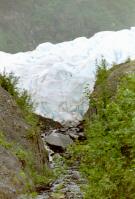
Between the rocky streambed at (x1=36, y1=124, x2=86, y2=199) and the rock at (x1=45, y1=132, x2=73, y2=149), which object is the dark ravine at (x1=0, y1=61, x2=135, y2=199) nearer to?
the rocky streambed at (x1=36, y1=124, x2=86, y2=199)

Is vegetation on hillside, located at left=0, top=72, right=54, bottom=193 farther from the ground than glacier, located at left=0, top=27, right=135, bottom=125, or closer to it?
closer to it

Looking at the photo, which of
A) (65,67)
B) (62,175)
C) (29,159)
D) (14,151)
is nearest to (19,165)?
(14,151)

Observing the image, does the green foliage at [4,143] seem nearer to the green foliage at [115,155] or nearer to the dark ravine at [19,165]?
the dark ravine at [19,165]

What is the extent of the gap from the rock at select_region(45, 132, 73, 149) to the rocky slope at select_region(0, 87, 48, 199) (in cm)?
626

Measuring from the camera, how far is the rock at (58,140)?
26703mm

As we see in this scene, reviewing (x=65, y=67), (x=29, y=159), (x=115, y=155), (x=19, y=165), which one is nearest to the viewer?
(x=115, y=155)

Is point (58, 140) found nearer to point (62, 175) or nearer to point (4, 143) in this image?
point (62, 175)

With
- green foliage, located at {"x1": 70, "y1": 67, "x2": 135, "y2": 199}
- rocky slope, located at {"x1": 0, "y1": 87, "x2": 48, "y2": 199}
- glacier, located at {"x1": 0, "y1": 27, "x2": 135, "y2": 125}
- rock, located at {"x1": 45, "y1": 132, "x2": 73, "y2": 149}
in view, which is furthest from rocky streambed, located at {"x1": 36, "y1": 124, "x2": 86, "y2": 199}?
glacier, located at {"x1": 0, "y1": 27, "x2": 135, "y2": 125}

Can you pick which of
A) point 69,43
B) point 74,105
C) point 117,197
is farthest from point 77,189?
point 69,43

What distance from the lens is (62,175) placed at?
715 inches

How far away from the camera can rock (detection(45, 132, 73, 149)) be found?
26703 millimetres

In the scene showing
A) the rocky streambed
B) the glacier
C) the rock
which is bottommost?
the rocky streambed

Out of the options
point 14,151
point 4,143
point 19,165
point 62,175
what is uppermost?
point 4,143

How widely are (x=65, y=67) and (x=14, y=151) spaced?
102 ft
